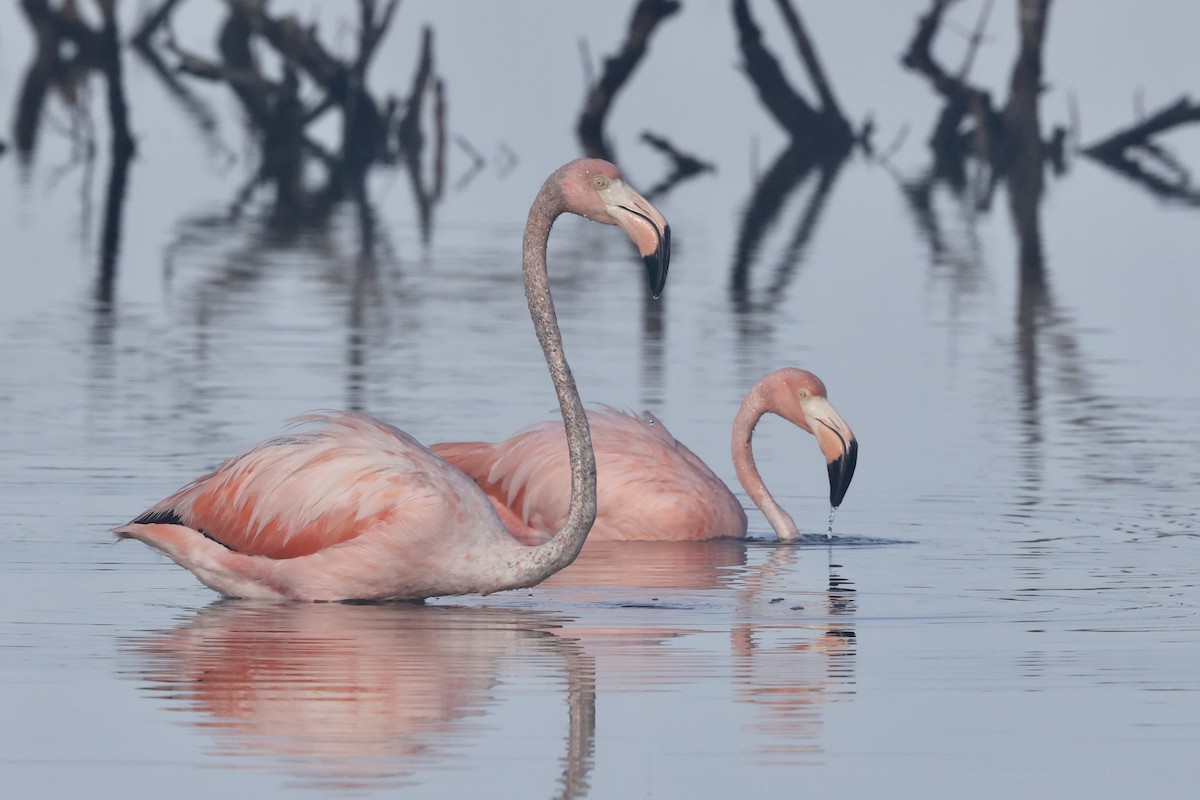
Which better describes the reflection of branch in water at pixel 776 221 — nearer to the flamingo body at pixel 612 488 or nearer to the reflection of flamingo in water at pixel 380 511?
the flamingo body at pixel 612 488

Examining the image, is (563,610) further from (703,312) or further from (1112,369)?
(703,312)

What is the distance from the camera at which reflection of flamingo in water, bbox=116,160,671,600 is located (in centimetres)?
829

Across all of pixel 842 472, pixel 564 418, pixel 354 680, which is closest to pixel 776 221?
pixel 842 472

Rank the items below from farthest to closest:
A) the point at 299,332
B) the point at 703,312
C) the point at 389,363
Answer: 1. the point at 703,312
2. the point at 299,332
3. the point at 389,363

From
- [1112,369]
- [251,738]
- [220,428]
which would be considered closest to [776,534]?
[220,428]

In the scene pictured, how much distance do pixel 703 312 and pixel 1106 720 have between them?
468 inches

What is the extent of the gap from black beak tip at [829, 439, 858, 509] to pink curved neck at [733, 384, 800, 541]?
23cm

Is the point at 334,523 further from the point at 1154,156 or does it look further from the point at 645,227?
the point at 1154,156

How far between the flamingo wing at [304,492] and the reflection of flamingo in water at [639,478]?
5.88 ft

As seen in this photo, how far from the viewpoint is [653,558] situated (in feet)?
33.0

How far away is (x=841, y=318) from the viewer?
18.5m

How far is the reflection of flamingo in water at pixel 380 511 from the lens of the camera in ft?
27.2

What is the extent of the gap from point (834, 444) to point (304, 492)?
2698 mm

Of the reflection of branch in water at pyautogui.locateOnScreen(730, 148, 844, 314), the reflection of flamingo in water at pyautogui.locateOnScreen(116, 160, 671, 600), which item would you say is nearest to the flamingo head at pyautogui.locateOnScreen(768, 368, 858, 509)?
the reflection of flamingo in water at pyautogui.locateOnScreen(116, 160, 671, 600)
